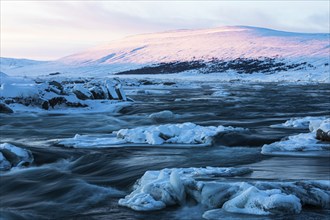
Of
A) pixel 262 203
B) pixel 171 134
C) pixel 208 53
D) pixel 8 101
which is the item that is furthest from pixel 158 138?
pixel 208 53

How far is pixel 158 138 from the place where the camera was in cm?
1023

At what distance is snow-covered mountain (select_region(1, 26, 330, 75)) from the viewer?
3870 inches

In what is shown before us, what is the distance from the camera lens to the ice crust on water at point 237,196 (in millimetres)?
4895

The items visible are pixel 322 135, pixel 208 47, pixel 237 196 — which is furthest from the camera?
pixel 208 47

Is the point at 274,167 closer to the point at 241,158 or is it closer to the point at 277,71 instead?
the point at 241,158

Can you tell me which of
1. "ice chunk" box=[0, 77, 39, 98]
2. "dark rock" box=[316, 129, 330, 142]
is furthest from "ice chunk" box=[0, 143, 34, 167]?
"ice chunk" box=[0, 77, 39, 98]

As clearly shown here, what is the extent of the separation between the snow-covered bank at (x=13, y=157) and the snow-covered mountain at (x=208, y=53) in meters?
70.0

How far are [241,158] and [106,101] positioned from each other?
13.6 m

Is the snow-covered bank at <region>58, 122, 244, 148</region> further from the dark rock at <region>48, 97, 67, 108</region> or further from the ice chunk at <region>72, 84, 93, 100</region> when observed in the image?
the ice chunk at <region>72, 84, 93, 100</region>

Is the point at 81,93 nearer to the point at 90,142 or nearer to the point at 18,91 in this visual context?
the point at 18,91

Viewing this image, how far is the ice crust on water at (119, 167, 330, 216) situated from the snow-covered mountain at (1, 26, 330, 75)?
71.5 m

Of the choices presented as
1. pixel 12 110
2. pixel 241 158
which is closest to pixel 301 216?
pixel 241 158

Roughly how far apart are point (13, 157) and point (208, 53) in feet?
419

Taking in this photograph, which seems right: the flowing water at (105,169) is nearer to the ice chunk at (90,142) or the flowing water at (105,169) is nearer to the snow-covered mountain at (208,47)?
the ice chunk at (90,142)
